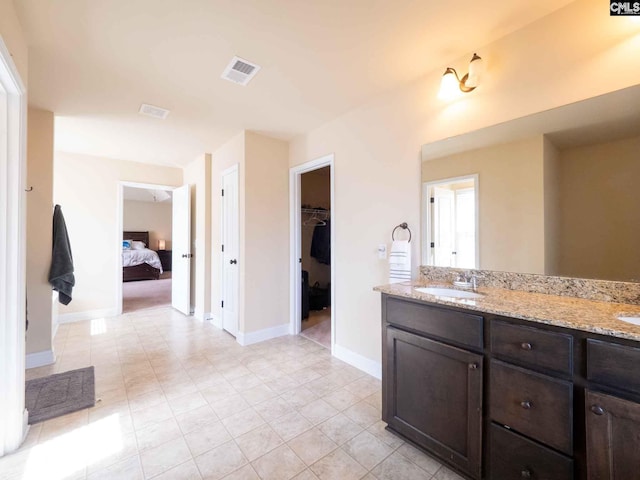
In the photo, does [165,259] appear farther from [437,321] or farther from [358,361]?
[437,321]

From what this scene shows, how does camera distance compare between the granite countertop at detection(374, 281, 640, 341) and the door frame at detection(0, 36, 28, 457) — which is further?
the door frame at detection(0, 36, 28, 457)

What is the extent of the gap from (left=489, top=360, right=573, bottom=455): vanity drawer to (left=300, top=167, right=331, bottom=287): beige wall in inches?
145

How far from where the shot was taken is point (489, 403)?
1.28m

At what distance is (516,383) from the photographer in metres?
1.20

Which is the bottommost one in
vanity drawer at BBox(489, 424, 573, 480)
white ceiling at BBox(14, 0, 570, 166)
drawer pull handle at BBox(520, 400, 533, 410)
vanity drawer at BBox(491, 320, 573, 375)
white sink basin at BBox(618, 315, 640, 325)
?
vanity drawer at BBox(489, 424, 573, 480)

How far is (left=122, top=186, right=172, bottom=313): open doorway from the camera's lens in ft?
19.1

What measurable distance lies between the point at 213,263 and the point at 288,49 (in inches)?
118

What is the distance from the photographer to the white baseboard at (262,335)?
3184 mm

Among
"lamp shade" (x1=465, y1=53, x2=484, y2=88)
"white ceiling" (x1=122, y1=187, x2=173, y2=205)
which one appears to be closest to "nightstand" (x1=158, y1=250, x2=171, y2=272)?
"white ceiling" (x1=122, y1=187, x2=173, y2=205)

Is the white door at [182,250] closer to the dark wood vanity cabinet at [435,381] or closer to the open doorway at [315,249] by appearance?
the open doorway at [315,249]

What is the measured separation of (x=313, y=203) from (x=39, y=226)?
3399 mm

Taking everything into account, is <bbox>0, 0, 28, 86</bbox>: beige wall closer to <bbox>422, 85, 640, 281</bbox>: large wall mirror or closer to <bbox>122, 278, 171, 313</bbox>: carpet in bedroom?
<bbox>422, 85, 640, 281</bbox>: large wall mirror

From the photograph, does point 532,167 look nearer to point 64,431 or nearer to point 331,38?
point 331,38

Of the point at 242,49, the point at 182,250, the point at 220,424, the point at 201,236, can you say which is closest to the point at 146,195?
the point at 182,250
